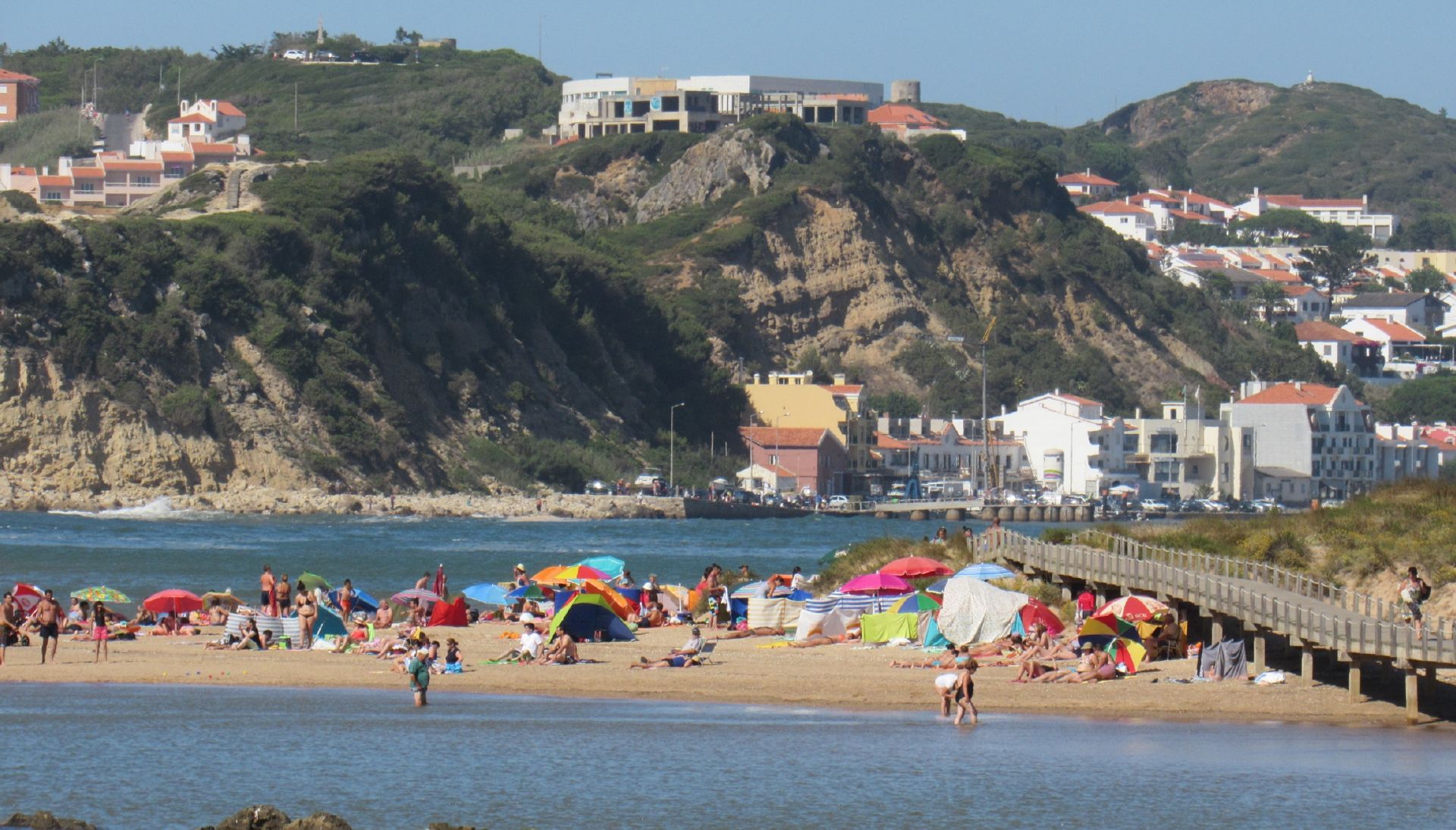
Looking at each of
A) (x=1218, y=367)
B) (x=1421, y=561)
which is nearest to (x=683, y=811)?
(x=1421, y=561)

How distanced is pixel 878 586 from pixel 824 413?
74.1m

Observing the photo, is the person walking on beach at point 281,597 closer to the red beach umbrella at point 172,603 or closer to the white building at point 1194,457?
the red beach umbrella at point 172,603

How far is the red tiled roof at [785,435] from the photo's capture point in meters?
104

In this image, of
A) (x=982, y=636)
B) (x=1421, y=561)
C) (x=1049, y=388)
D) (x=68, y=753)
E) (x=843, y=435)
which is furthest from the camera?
(x=1049, y=388)

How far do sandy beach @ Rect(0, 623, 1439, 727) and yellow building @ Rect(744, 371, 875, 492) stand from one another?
74.8 meters

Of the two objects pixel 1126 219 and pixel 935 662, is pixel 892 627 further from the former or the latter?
pixel 1126 219

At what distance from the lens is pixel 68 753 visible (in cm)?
2261

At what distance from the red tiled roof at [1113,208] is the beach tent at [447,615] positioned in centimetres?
14559

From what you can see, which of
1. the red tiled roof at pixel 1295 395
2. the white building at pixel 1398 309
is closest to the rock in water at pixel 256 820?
the red tiled roof at pixel 1295 395

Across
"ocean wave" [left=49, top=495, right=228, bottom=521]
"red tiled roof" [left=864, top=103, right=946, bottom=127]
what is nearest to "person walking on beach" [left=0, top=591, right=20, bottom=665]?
"ocean wave" [left=49, top=495, right=228, bottom=521]

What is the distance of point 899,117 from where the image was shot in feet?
528

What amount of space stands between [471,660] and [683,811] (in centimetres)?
1036

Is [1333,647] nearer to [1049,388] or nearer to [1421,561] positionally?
[1421,561]

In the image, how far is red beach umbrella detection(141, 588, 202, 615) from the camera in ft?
115
